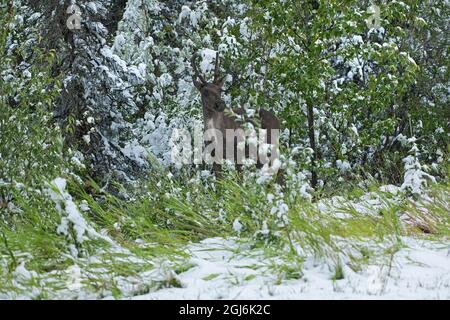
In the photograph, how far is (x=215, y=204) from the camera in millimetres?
7316

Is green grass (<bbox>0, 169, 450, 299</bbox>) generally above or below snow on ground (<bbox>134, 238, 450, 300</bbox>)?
above

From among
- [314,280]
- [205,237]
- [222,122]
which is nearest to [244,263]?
[314,280]

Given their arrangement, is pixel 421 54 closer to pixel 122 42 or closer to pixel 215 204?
pixel 122 42

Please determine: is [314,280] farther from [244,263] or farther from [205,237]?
[205,237]

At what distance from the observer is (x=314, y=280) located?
4773 mm

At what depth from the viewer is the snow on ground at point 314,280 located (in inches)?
178

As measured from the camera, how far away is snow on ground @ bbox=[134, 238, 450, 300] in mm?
4512

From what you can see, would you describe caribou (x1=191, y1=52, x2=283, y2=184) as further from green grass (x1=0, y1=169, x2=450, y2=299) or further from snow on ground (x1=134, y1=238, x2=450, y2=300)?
snow on ground (x1=134, y1=238, x2=450, y2=300)

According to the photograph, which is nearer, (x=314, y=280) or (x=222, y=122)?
(x=314, y=280)

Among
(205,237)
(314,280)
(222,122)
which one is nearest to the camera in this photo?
(314,280)

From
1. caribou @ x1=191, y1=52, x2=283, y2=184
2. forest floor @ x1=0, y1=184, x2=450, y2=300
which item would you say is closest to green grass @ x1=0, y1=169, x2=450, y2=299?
forest floor @ x1=0, y1=184, x2=450, y2=300

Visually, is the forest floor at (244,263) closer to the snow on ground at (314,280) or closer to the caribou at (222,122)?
the snow on ground at (314,280)
